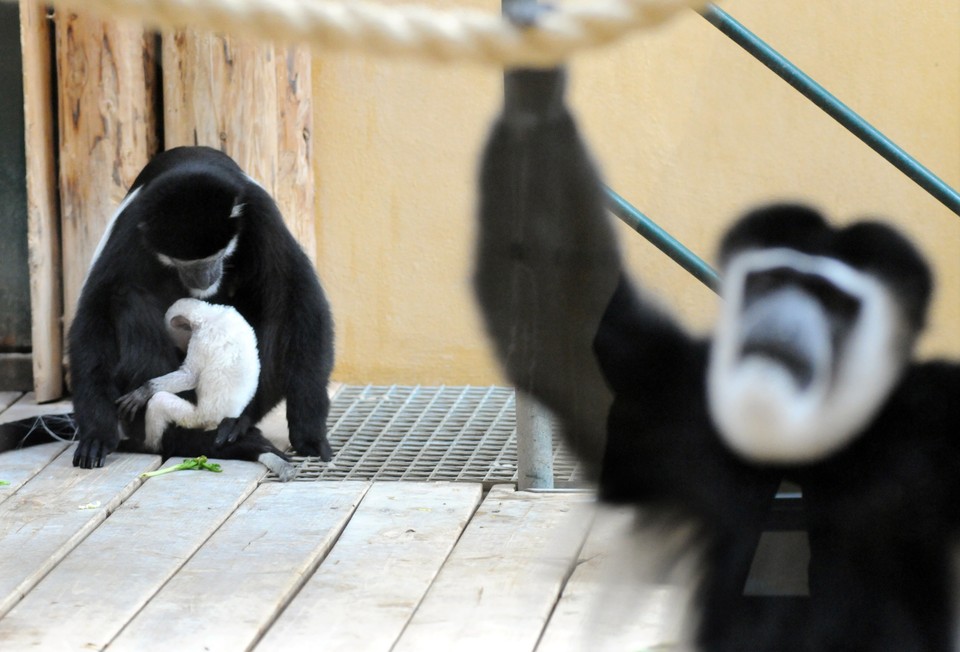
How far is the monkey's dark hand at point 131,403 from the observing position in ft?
13.2

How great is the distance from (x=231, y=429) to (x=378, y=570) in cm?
121

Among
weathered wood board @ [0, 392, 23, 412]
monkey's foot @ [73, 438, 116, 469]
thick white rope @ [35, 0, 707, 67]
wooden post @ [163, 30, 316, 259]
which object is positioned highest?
thick white rope @ [35, 0, 707, 67]

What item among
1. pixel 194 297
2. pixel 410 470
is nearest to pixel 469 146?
pixel 410 470

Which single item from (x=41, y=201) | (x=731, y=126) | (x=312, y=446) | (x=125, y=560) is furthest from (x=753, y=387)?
(x=41, y=201)

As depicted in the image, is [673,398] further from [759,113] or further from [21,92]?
[21,92]

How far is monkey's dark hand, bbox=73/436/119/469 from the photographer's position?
379cm

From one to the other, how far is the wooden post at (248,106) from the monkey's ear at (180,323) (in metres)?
0.49

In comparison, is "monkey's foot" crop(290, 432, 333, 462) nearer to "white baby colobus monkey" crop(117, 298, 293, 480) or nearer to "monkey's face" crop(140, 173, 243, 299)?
"white baby colobus monkey" crop(117, 298, 293, 480)

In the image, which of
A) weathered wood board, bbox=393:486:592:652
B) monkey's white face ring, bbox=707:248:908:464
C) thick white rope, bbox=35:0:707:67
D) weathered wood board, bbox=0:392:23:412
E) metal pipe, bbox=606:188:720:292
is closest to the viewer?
thick white rope, bbox=35:0:707:67

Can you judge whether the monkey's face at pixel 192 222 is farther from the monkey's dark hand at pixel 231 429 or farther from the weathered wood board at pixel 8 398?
the weathered wood board at pixel 8 398

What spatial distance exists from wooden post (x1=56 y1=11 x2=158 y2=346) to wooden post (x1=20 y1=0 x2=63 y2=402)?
0.04 meters

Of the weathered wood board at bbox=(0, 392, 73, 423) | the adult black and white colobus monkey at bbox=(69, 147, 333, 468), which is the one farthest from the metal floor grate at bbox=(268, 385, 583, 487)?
the weathered wood board at bbox=(0, 392, 73, 423)

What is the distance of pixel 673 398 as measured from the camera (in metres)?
1.76

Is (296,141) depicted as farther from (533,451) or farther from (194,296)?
(533,451)
